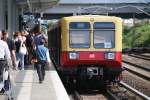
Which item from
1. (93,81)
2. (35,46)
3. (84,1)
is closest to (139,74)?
(93,81)

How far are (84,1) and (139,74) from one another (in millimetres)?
46098

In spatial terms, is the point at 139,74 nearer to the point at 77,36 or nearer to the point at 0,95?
the point at 77,36

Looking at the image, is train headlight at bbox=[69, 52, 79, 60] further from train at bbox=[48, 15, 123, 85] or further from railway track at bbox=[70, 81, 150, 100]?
railway track at bbox=[70, 81, 150, 100]

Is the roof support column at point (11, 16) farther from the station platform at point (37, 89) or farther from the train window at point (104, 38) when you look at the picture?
the train window at point (104, 38)

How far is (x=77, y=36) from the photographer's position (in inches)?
841

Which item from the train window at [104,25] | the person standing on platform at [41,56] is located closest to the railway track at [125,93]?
the train window at [104,25]

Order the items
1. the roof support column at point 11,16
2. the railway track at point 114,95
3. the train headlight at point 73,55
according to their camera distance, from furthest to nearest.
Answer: the roof support column at point 11,16 → the train headlight at point 73,55 → the railway track at point 114,95

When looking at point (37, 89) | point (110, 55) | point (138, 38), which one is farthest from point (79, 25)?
point (138, 38)

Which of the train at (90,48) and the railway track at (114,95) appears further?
the train at (90,48)

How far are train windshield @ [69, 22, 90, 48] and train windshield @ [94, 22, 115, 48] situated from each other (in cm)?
31

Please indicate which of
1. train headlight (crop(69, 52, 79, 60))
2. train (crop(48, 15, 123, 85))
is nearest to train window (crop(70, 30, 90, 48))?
train (crop(48, 15, 123, 85))

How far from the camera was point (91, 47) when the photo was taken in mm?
21203

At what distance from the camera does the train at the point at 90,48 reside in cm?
2100

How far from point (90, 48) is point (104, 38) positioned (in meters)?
0.66
